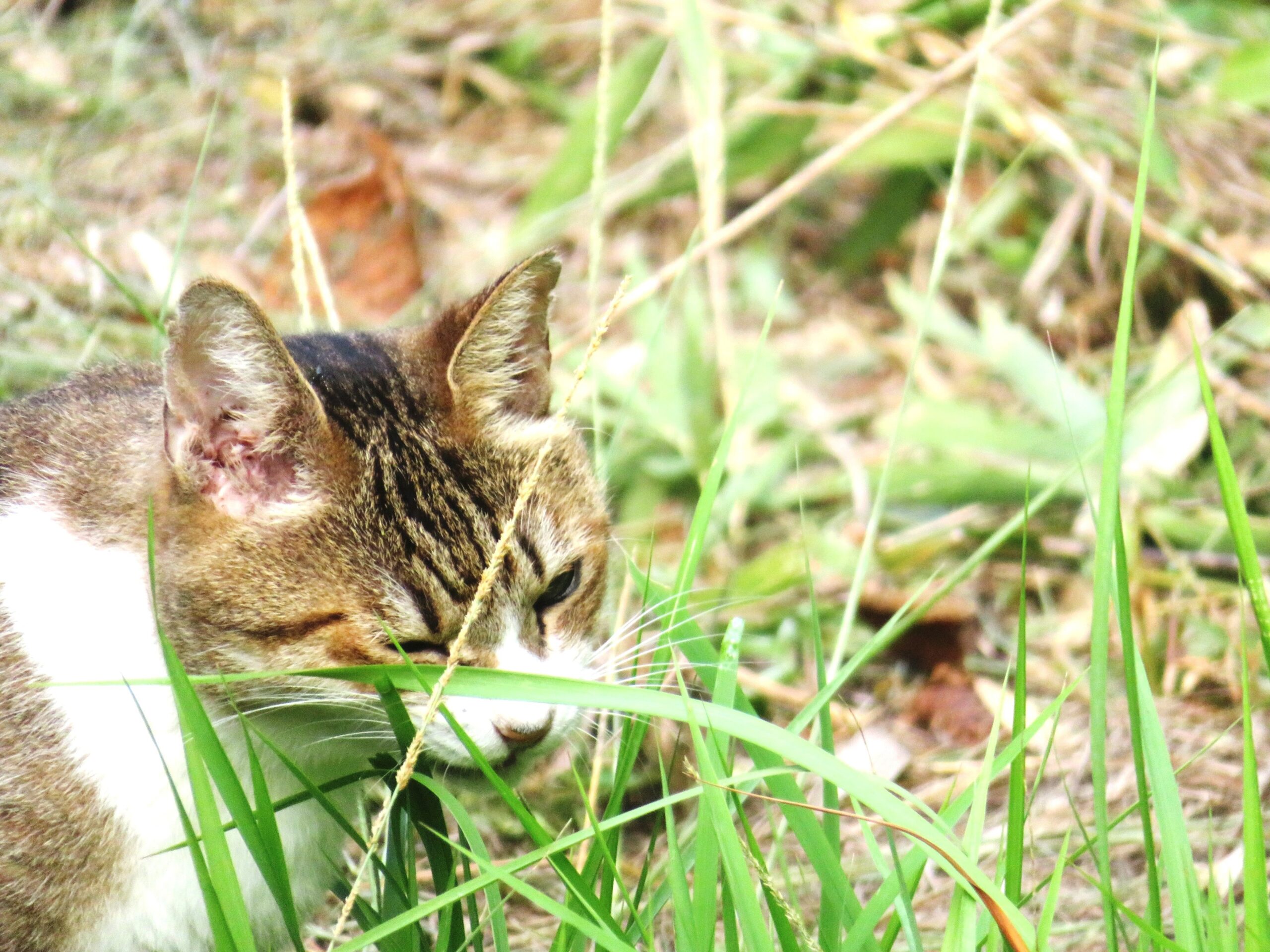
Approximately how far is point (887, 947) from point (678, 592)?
49 centimetres

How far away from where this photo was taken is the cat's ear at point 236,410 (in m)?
1.65

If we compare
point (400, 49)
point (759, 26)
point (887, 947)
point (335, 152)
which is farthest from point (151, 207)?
point (887, 947)

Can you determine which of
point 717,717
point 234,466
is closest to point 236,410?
point 234,466

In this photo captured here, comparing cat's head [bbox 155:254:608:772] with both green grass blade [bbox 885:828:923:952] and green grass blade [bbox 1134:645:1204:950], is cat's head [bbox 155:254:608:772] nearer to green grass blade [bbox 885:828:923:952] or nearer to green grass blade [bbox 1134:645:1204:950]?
green grass blade [bbox 885:828:923:952]

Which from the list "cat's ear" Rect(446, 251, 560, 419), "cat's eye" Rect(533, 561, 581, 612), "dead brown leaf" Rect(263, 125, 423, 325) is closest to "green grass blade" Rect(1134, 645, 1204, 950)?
"cat's eye" Rect(533, 561, 581, 612)

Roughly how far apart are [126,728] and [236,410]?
0.46 m

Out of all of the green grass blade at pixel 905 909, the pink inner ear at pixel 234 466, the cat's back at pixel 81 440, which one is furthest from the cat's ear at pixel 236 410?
the green grass blade at pixel 905 909

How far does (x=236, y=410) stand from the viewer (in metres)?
1.75

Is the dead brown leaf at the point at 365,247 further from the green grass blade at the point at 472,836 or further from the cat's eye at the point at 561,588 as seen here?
the green grass blade at the point at 472,836

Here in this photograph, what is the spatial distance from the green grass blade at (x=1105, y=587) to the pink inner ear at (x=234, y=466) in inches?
40.5

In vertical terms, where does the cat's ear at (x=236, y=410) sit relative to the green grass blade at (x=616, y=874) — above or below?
above

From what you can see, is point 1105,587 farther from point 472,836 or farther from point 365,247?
point 365,247

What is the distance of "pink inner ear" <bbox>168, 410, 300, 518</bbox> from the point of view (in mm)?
1751

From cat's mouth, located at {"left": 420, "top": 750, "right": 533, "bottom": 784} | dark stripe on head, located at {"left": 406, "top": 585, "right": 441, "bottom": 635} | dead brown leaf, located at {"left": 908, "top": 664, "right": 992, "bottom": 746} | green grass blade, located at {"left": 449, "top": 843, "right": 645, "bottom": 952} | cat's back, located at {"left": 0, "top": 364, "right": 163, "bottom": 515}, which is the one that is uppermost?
cat's back, located at {"left": 0, "top": 364, "right": 163, "bottom": 515}
